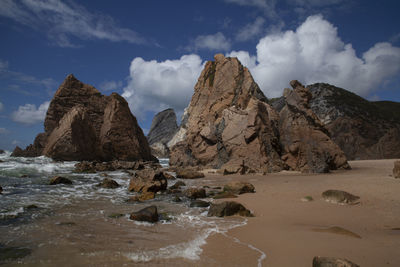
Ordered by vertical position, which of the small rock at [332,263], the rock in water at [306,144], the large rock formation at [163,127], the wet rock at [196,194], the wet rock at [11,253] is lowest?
the wet rock at [196,194]

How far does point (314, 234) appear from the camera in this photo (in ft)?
12.9

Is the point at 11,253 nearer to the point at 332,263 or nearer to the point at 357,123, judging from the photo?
the point at 332,263

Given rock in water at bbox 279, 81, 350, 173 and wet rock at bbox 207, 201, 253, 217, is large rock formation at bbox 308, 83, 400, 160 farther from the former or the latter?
wet rock at bbox 207, 201, 253, 217

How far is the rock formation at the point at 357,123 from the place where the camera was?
24734 millimetres

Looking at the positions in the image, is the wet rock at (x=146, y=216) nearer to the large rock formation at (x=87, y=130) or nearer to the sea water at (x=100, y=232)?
the sea water at (x=100, y=232)

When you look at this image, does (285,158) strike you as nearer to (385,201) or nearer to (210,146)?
(210,146)

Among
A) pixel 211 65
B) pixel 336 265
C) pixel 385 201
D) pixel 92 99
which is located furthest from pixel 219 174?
pixel 92 99

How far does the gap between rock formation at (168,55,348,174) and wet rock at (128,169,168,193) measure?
280 inches

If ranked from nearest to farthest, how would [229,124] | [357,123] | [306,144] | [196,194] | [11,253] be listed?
[11,253], [196,194], [306,144], [229,124], [357,123]

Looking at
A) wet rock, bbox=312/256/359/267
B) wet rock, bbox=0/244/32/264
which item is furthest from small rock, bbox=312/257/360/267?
wet rock, bbox=0/244/32/264

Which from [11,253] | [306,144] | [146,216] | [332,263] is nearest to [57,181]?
[146,216]

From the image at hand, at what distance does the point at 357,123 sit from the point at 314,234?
38457 millimetres

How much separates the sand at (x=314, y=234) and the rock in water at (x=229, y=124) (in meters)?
10.2

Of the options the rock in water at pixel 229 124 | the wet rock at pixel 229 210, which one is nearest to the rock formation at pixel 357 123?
the rock in water at pixel 229 124
